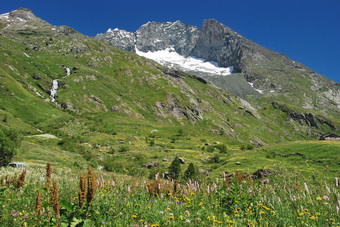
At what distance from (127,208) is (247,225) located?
4070 millimetres

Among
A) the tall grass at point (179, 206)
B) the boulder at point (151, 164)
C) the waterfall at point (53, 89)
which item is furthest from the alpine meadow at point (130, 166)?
the waterfall at point (53, 89)

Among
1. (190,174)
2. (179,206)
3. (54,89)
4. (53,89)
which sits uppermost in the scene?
(54,89)

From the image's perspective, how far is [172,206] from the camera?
8766mm

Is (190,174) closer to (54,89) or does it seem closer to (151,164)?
(151,164)

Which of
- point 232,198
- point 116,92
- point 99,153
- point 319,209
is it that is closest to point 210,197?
point 232,198

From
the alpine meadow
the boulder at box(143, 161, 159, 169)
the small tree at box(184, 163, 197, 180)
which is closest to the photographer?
the alpine meadow

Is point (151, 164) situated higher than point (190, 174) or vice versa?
point (151, 164)

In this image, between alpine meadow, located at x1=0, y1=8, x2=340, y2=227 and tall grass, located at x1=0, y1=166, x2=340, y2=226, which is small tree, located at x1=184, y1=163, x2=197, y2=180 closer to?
alpine meadow, located at x1=0, y1=8, x2=340, y2=227

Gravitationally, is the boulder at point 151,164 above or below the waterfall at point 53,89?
below

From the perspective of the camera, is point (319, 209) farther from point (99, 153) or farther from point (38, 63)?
point (38, 63)

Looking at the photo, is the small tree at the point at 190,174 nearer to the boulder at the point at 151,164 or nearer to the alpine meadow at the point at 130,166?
the alpine meadow at the point at 130,166

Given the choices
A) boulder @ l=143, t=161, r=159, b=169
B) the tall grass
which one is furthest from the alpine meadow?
boulder @ l=143, t=161, r=159, b=169

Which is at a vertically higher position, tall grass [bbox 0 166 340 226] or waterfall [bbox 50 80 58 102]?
waterfall [bbox 50 80 58 102]

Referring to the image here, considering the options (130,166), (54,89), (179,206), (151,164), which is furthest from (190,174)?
(54,89)
